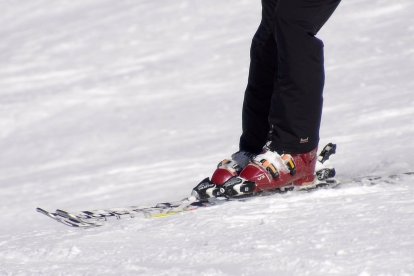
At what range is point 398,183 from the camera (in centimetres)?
409

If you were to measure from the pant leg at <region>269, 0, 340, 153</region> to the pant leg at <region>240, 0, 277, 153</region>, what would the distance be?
19 cm

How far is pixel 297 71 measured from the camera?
13.6ft

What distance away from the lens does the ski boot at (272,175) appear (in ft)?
14.0

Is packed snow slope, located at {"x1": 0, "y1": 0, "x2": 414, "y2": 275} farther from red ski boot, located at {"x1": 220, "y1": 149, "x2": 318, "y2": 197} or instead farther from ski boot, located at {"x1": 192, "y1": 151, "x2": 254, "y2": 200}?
ski boot, located at {"x1": 192, "y1": 151, "x2": 254, "y2": 200}

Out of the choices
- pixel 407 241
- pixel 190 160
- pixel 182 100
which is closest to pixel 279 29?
pixel 407 241

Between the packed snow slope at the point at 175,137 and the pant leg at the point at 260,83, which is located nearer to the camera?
the packed snow slope at the point at 175,137

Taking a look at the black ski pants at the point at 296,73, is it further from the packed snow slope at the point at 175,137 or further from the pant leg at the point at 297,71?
the packed snow slope at the point at 175,137

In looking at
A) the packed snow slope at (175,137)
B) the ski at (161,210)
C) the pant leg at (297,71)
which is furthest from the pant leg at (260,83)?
the packed snow slope at (175,137)

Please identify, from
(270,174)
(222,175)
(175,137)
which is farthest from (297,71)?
(175,137)

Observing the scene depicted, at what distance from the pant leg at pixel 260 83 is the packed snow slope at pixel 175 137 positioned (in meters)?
0.51

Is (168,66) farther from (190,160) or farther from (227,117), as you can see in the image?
(190,160)

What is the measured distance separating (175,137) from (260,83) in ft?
10.1

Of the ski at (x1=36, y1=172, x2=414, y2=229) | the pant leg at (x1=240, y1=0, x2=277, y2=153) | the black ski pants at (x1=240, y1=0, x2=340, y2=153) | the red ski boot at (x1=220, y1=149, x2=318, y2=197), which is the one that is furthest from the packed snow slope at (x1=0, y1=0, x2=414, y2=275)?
the pant leg at (x1=240, y1=0, x2=277, y2=153)

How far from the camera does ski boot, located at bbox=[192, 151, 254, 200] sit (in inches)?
172
